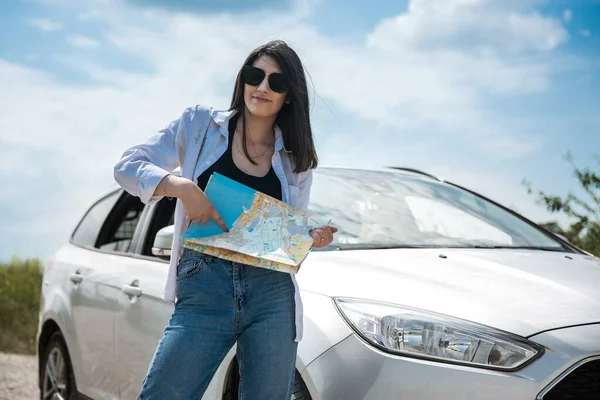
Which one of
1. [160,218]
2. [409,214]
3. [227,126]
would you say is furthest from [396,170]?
[227,126]

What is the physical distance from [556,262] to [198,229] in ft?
5.87

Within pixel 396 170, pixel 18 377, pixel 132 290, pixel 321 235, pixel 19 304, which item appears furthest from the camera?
pixel 19 304

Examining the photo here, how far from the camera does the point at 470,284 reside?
9.61 feet

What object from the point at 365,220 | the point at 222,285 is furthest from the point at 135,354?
the point at 222,285

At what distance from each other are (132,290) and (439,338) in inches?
75.2

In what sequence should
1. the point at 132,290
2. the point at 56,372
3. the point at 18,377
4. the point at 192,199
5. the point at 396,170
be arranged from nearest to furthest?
1. the point at 192,199
2. the point at 132,290
3. the point at 396,170
4. the point at 56,372
5. the point at 18,377

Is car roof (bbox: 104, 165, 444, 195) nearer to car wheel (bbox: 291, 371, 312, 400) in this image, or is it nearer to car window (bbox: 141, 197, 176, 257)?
car window (bbox: 141, 197, 176, 257)

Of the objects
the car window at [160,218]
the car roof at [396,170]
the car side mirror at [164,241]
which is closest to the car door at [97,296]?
the car window at [160,218]

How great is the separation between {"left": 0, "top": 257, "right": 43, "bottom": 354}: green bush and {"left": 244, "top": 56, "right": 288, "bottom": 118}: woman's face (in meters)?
7.69

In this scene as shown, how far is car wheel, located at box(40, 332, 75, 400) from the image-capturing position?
4.96 m

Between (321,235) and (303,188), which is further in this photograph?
(303,188)

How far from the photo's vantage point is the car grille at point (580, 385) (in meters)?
2.49

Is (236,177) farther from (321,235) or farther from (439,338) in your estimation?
(439,338)

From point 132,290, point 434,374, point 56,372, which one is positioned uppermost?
point 434,374
